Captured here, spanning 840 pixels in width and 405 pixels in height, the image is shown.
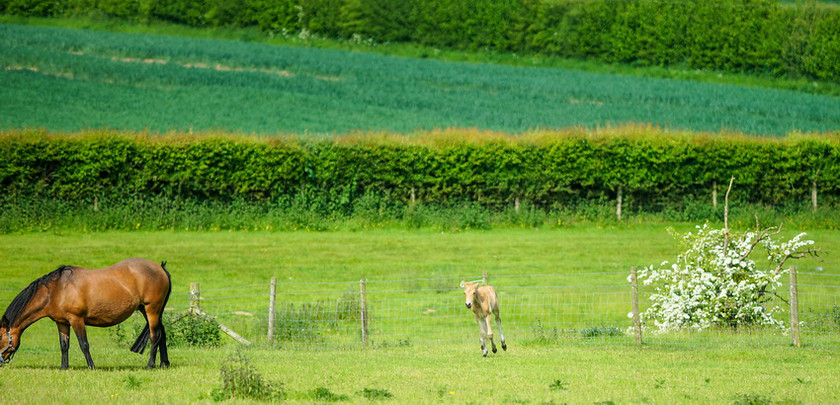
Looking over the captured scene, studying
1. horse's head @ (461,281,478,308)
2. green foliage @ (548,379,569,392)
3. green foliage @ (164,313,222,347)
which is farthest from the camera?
green foliage @ (164,313,222,347)

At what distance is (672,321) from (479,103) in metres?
36.2

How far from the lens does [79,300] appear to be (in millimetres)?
13789

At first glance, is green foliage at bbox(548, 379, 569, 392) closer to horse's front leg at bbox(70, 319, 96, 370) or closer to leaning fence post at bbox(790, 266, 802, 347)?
leaning fence post at bbox(790, 266, 802, 347)

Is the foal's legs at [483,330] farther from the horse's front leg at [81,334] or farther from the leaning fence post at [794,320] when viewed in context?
the horse's front leg at [81,334]

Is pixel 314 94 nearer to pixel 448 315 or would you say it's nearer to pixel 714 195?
pixel 714 195

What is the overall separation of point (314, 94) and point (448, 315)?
35032mm

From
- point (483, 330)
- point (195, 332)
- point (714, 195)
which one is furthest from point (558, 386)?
point (714, 195)

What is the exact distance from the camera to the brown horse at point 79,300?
13797 mm

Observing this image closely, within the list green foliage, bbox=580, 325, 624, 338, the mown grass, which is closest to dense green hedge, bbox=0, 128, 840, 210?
green foliage, bbox=580, 325, 624, 338

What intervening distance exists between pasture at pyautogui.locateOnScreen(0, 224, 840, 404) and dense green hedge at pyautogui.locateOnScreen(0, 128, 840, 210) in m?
3.68

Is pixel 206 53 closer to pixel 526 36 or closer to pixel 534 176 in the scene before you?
pixel 526 36

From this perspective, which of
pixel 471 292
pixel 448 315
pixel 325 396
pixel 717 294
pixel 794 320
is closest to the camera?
pixel 325 396

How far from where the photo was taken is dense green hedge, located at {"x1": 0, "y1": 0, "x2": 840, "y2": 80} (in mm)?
62062

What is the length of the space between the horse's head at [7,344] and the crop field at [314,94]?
97.3 feet
